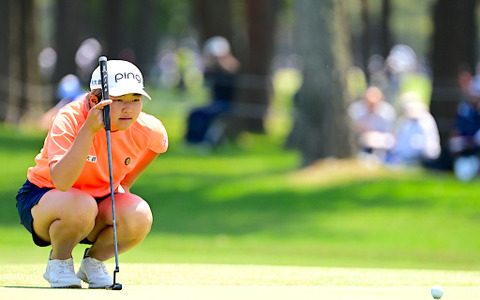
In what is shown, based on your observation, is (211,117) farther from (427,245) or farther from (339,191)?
(427,245)

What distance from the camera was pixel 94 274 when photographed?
620 centimetres

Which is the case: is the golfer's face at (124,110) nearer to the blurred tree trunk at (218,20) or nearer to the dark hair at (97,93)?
the dark hair at (97,93)

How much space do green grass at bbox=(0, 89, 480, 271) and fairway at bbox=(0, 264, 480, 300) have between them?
3.35 meters

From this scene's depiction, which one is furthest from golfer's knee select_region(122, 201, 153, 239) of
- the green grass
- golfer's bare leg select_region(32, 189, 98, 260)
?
the green grass

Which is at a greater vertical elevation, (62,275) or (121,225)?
(121,225)

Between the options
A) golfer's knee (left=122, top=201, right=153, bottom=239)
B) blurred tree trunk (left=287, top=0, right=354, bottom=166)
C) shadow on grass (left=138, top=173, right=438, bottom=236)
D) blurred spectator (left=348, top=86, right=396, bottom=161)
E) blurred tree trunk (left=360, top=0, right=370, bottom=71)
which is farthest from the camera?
blurred tree trunk (left=360, top=0, right=370, bottom=71)

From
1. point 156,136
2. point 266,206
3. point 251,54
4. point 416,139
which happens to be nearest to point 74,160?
point 156,136

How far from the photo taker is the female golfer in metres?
5.59

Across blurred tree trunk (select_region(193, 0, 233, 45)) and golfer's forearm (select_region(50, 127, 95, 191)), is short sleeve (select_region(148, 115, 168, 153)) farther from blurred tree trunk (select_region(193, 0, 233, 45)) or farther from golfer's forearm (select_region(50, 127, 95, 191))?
blurred tree trunk (select_region(193, 0, 233, 45))

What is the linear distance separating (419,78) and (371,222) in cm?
5832

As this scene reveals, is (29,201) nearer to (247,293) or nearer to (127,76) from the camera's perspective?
(127,76)

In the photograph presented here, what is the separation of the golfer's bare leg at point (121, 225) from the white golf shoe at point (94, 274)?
0.04 metres

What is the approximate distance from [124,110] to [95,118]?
277mm

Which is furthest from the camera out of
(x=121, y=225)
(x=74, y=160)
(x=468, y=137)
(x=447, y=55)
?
(x=447, y=55)
